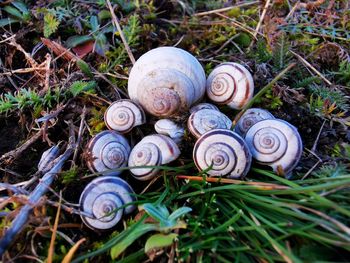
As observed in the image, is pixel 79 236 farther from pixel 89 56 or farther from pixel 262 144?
pixel 89 56

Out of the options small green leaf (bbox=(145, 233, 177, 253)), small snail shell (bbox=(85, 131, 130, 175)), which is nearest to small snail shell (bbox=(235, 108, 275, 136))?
small snail shell (bbox=(85, 131, 130, 175))

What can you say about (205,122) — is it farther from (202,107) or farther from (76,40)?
(76,40)

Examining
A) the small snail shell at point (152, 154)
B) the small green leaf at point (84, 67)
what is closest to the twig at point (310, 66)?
the small snail shell at point (152, 154)

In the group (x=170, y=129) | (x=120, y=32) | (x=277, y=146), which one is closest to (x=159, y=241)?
(x=170, y=129)

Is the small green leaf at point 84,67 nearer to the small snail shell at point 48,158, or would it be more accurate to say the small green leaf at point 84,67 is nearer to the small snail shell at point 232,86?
the small snail shell at point 48,158

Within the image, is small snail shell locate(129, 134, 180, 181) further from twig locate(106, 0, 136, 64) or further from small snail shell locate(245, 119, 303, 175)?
twig locate(106, 0, 136, 64)


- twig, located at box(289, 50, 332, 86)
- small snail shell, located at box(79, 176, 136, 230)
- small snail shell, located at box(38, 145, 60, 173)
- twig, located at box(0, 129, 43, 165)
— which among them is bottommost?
twig, located at box(289, 50, 332, 86)
